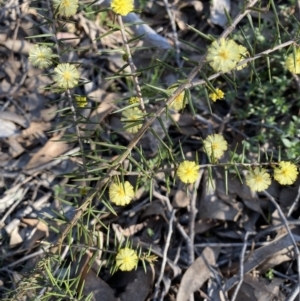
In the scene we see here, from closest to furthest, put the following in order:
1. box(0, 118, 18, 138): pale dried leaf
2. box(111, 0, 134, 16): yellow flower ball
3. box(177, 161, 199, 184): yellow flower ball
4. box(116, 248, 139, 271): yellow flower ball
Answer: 1. box(111, 0, 134, 16): yellow flower ball
2. box(177, 161, 199, 184): yellow flower ball
3. box(116, 248, 139, 271): yellow flower ball
4. box(0, 118, 18, 138): pale dried leaf

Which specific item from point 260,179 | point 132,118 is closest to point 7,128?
point 132,118

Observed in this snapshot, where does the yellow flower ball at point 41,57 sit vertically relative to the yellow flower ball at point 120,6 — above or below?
below

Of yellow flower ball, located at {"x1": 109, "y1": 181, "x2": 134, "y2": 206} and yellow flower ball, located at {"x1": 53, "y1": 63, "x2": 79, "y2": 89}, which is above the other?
yellow flower ball, located at {"x1": 53, "y1": 63, "x2": 79, "y2": 89}

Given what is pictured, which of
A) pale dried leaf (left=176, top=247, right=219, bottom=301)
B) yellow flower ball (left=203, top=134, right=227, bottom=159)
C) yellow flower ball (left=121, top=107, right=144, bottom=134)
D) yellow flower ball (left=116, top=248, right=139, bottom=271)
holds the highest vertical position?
yellow flower ball (left=121, top=107, right=144, bottom=134)

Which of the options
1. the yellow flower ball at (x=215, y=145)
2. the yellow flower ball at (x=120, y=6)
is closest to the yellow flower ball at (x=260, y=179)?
the yellow flower ball at (x=215, y=145)

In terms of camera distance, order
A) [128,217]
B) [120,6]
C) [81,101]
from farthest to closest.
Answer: [128,217], [81,101], [120,6]

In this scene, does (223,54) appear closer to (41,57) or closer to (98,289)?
(41,57)

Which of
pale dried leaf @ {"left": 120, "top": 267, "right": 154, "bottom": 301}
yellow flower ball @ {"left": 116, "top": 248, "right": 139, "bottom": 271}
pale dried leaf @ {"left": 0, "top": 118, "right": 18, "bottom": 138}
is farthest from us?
pale dried leaf @ {"left": 0, "top": 118, "right": 18, "bottom": 138}

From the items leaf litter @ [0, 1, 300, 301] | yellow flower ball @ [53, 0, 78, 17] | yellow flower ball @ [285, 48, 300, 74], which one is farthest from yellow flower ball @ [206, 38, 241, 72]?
leaf litter @ [0, 1, 300, 301]

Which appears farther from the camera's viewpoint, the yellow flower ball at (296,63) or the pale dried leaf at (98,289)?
the pale dried leaf at (98,289)

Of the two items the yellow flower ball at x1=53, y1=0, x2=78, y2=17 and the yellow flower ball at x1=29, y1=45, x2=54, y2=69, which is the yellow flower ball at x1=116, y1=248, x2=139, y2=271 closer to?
the yellow flower ball at x1=29, y1=45, x2=54, y2=69

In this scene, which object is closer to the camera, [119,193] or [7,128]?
[119,193]

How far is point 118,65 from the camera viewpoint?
3.10 meters

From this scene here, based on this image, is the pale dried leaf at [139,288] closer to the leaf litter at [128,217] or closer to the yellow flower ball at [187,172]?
the leaf litter at [128,217]
